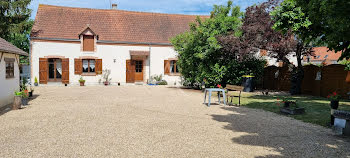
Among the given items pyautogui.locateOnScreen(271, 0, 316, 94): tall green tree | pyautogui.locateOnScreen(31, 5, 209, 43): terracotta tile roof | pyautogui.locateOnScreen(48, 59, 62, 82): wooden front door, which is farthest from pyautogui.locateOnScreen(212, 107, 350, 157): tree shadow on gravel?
pyautogui.locateOnScreen(48, 59, 62, 82): wooden front door

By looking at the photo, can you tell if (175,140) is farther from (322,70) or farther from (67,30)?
(67,30)

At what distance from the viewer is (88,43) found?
2050 cm

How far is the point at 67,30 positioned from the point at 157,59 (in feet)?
25.3

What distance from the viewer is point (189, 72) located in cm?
1705

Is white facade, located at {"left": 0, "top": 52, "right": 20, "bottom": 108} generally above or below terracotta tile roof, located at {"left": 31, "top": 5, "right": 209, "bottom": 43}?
below

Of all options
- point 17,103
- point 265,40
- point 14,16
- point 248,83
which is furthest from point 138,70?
point 17,103

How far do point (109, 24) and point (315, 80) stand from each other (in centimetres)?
1672

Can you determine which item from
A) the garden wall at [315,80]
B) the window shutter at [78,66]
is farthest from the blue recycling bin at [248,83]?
the window shutter at [78,66]

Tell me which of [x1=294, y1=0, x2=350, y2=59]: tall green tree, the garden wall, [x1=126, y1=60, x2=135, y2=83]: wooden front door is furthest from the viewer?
[x1=126, y1=60, x2=135, y2=83]: wooden front door

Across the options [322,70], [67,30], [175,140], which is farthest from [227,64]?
[67,30]

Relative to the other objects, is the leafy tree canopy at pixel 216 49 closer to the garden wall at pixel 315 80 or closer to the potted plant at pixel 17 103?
the garden wall at pixel 315 80

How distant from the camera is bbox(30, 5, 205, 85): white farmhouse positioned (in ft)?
64.8

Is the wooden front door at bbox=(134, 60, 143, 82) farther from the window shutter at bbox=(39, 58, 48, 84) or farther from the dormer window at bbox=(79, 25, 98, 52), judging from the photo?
the window shutter at bbox=(39, 58, 48, 84)

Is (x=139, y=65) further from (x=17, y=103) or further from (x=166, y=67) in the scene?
(x=17, y=103)
